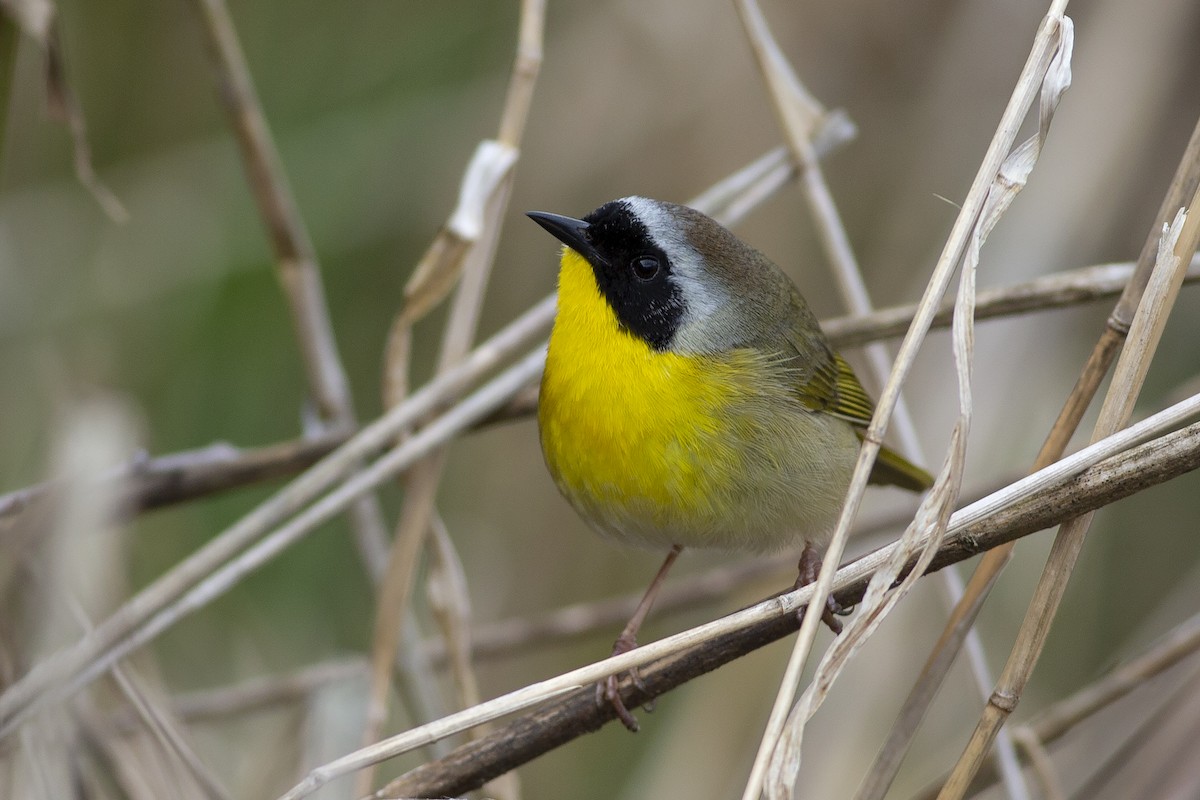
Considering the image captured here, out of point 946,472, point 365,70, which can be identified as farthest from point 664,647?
point 365,70

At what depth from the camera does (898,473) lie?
129 inches

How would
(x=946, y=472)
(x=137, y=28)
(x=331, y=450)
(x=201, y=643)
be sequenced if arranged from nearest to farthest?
(x=946, y=472)
(x=331, y=450)
(x=201, y=643)
(x=137, y=28)

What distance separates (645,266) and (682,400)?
42 centimetres

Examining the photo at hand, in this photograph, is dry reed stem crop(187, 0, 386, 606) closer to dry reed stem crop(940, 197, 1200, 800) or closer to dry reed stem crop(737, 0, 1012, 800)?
dry reed stem crop(737, 0, 1012, 800)

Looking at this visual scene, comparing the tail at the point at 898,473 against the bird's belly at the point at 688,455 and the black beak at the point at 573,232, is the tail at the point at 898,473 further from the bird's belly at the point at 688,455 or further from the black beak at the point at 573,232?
the black beak at the point at 573,232

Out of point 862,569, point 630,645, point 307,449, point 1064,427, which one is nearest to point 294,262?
point 307,449

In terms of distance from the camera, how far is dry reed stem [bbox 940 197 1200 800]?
2.00m

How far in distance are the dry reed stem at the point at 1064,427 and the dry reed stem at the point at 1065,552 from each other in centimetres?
10

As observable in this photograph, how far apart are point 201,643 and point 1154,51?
409 cm

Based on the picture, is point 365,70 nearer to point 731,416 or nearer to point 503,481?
point 503,481

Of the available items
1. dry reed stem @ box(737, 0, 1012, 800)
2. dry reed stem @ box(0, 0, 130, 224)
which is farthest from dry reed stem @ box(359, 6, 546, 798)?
dry reed stem @ box(0, 0, 130, 224)

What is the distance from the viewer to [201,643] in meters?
4.12

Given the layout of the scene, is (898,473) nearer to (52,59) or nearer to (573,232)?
(573,232)

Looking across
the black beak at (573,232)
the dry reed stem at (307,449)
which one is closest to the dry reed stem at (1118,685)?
the dry reed stem at (307,449)
